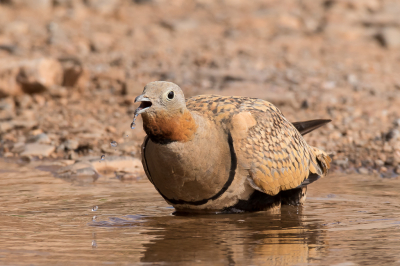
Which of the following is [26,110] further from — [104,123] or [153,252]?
[153,252]

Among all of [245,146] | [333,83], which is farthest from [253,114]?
[333,83]

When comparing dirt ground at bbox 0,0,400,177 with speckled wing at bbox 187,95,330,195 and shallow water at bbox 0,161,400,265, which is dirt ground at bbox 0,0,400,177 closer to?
shallow water at bbox 0,161,400,265

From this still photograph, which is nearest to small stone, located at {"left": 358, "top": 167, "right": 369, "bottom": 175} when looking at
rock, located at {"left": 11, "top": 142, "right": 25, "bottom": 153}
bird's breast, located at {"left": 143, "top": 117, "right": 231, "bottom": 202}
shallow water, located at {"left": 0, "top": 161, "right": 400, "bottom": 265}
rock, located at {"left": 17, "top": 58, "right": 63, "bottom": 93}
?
shallow water, located at {"left": 0, "top": 161, "right": 400, "bottom": 265}

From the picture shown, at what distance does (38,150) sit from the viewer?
8297 millimetres

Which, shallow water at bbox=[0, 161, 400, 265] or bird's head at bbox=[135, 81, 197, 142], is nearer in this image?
shallow water at bbox=[0, 161, 400, 265]

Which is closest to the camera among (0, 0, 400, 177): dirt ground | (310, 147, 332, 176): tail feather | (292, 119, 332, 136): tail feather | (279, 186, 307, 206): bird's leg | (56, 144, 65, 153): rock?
(279, 186, 307, 206): bird's leg

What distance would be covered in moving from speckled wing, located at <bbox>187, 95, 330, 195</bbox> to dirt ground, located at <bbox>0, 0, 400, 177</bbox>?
2303 mm

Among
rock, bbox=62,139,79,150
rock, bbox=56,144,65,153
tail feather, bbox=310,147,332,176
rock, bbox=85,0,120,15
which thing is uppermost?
rock, bbox=85,0,120,15

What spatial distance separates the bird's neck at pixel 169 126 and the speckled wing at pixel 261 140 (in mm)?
471

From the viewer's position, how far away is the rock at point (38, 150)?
8.22 metres

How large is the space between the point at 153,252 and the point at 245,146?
1.35 m

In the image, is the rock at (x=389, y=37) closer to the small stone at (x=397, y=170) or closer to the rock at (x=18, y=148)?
the small stone at (x=397, y=170)

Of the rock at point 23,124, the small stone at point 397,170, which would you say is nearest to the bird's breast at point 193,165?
the small stone at point 397,170

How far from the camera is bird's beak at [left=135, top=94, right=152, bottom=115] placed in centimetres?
439
